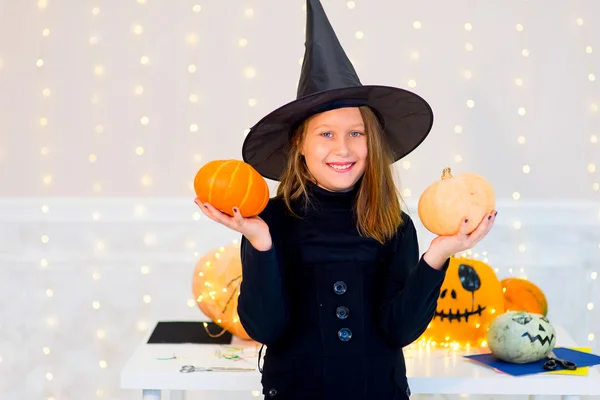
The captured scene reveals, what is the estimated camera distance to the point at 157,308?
3.08m

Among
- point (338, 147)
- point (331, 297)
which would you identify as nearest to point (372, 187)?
point (338, 147)

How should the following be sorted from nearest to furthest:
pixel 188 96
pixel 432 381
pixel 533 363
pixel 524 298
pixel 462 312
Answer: pixel 432 381
pixel 533 363
pixel 462 312
pixel 524 298
pixel 188 96

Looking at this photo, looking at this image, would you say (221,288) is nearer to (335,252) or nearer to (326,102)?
(335,252)

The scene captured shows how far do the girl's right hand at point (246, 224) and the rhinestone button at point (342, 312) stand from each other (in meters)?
0.21

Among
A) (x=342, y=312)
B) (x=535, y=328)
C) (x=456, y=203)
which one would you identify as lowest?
(x=535, y=328)

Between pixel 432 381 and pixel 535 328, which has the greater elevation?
pixel 535 328

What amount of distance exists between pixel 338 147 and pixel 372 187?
120 millimetres

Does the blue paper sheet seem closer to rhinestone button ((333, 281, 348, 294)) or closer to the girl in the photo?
the girl

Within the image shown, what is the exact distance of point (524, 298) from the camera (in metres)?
2.47

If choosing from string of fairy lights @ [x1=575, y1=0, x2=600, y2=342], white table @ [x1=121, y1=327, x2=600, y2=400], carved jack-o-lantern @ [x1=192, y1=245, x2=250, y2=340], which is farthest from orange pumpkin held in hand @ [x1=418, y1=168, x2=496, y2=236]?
string of fairy lights @ [x1=575, y1=0, x2=600, y2=342]

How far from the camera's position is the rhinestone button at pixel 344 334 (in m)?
1.64

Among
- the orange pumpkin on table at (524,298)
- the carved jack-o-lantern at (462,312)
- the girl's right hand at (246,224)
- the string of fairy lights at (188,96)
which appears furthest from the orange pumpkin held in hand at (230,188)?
the string of fairy lights at (188,96)

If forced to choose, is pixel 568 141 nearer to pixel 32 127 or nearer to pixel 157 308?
pixel 157 308

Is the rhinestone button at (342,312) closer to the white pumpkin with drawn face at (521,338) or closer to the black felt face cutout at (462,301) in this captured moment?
the white pumpkin with drawn face at (521,338)
